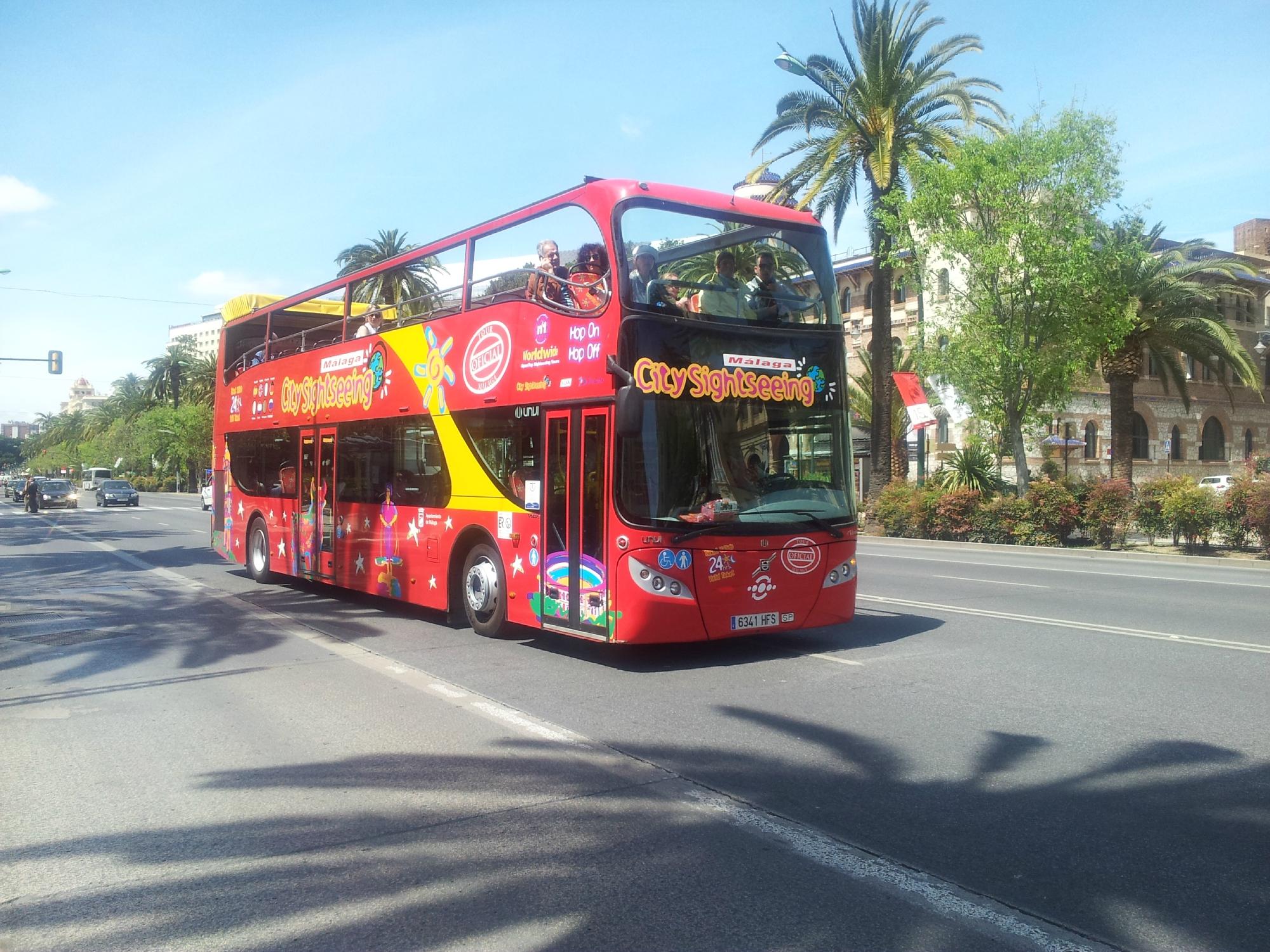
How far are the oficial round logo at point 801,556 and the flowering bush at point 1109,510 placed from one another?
1628 cm

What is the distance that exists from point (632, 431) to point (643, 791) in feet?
10.8

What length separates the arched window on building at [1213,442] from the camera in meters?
52.5

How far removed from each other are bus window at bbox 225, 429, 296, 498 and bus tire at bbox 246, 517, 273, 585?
548mm

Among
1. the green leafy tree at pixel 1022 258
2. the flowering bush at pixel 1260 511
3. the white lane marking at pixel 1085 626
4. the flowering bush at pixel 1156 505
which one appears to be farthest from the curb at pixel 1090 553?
the white lane marking at pixel 1085 626

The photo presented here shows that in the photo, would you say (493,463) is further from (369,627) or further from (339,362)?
(339,362)

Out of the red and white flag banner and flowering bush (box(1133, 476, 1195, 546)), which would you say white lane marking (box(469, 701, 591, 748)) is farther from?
the red and white flag banner

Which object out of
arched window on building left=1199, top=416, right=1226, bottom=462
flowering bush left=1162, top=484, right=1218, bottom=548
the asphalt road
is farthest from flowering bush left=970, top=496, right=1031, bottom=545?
arched window on building left=1199, top=416, right=1226, bottom=462

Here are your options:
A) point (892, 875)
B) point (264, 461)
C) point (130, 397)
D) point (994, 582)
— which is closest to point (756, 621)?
point (892, 875)

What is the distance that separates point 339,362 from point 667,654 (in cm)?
643

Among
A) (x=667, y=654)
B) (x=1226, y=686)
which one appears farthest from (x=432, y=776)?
(x=1226, y=686)

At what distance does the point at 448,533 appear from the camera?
10945mm

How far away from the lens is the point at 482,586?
1046 centimetres

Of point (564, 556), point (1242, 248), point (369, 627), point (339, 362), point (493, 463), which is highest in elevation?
point (1242, 248)

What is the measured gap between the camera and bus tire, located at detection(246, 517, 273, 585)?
16.1m
